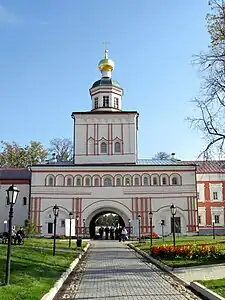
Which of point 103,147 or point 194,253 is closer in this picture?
point 194,253

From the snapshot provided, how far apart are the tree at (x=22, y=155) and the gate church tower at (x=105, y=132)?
13691 millimetres

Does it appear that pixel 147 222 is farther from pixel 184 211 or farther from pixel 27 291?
pixel 27 291

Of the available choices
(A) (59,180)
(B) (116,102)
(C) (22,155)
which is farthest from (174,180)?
(C) (22,155)

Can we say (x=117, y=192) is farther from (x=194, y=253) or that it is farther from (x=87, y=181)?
(x=194, y=253)

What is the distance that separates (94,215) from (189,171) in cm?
1227

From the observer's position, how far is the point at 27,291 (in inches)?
381

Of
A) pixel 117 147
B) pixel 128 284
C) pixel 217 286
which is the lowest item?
pixel 128 284

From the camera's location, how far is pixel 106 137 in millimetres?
48938

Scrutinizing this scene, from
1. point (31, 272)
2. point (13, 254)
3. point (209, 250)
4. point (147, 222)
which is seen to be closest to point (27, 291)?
point (31, 272)

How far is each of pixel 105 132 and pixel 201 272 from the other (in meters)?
35.7

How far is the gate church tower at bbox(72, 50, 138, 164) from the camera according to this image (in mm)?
48250

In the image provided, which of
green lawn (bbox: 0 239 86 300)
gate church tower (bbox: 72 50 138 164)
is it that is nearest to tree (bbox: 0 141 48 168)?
gate church tower (bbox: 72 50 138 164)

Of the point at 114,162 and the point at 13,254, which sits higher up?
the point at 114,162

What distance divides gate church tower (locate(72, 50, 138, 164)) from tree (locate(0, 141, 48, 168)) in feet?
44.9
